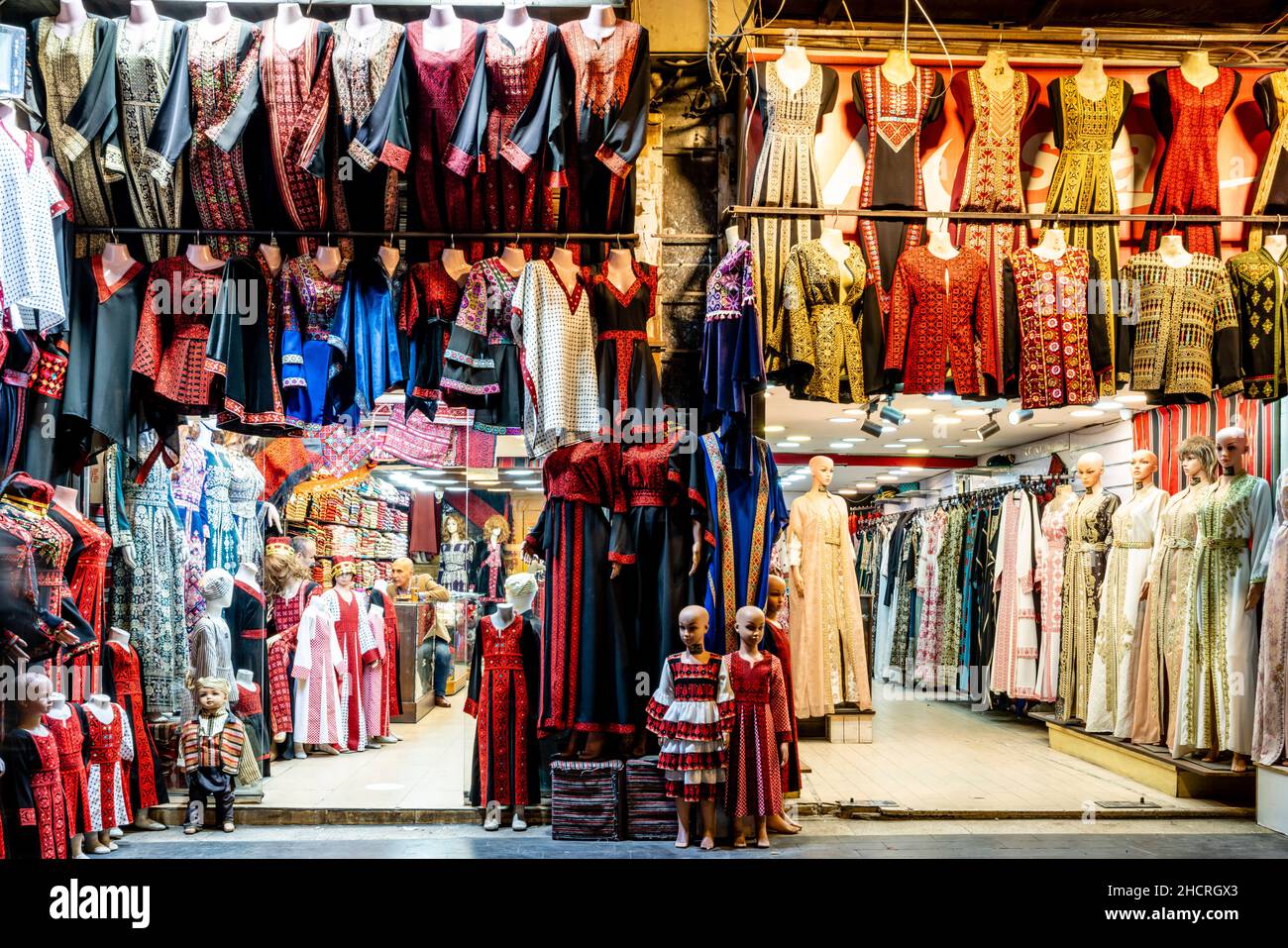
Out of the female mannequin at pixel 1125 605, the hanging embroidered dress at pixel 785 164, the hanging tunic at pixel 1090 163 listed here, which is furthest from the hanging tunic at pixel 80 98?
the female mannequin at pixel 1125 605

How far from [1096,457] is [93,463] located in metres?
5.98

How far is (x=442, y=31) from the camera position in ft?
14.1

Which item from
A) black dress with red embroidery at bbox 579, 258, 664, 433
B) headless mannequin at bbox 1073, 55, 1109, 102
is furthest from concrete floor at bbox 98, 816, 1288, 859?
headless mannequin at bbox 1073, 55, 1109, 102

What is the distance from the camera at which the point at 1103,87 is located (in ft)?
15.3

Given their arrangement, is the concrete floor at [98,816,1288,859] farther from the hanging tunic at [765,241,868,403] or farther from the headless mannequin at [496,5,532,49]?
the headless mannequin at [496,5,532,49]

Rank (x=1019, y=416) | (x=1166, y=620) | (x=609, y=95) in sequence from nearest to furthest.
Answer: (x=609, y=95), (x=1166, y=620), (x=1019, y=416)

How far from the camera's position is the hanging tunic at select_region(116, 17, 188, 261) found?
13.6 feet

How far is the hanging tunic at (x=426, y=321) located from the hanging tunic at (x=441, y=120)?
0.23 metres

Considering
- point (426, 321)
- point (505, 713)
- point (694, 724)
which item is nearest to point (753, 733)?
point (694, 724)

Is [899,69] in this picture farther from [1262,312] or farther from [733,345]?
[1262,312]

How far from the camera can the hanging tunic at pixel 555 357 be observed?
432 cm

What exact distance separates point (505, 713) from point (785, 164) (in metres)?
2.92

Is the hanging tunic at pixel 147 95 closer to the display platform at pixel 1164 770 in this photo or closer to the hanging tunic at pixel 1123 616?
the hanging tunic at pixel 1123 616

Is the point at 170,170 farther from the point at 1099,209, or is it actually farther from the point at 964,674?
the point at 964,674
